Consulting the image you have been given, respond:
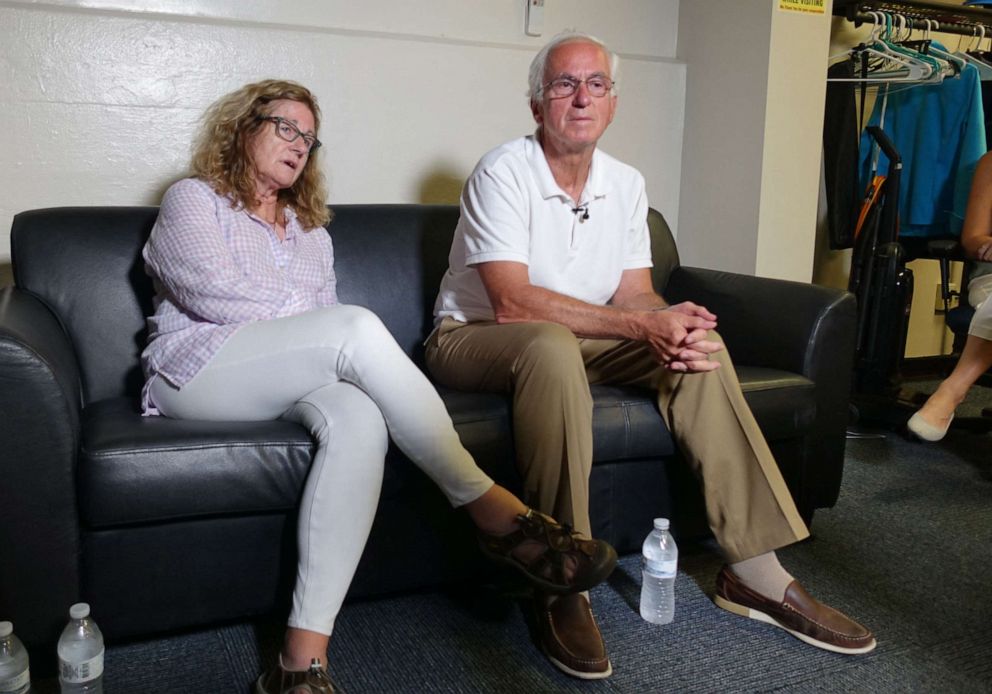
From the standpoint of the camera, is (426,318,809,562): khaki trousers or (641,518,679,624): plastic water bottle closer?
(426,318,809,562): khaki trousers

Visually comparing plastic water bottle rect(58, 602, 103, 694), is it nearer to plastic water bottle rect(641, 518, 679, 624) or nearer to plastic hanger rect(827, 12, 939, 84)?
plastic water bottle rect(641, 518, 679, 624)

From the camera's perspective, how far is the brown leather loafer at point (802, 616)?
1658 millimetres

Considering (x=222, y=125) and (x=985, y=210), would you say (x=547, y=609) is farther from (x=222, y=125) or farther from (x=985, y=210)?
(x=985, y=210)

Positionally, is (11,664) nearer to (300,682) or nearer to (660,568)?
(300,682)

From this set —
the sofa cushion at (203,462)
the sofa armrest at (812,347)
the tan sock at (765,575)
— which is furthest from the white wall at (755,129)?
the sofa cushion at (203,462)

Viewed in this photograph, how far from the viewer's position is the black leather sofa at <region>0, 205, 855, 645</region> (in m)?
1.45

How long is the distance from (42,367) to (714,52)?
2.34 meters

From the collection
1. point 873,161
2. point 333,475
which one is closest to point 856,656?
point 333,475

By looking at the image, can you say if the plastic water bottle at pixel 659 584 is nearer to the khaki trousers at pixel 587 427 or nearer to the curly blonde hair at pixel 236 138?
the khaki trousers at pixel 587 427

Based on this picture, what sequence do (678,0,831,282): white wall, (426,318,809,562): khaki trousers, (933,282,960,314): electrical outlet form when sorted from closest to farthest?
(426,318,809,562): khaki trousers → (678,0,831,282): white wall → (933,282,960,314): electrical outlet

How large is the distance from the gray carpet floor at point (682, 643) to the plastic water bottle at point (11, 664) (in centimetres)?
7

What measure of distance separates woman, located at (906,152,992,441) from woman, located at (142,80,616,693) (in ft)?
5.26

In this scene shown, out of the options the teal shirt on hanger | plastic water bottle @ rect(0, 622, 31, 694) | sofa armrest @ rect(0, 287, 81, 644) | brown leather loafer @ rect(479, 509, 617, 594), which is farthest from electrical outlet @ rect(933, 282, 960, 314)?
plastic water bottle @ rect(0, 622, 31, 694)

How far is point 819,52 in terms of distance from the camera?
2.85 metres
